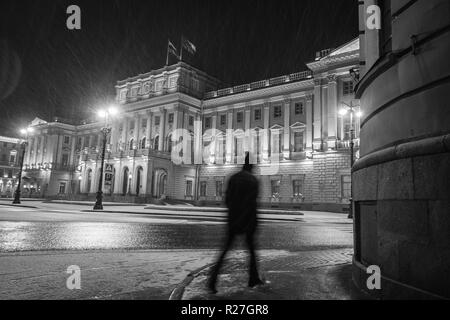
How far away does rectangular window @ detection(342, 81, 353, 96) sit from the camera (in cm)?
3772

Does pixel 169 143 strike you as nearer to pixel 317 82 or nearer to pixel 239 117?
pixel 239 117

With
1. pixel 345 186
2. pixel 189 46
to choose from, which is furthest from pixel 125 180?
pixel 345 186

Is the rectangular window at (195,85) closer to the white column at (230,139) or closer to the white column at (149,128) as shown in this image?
the white column at (149,128)

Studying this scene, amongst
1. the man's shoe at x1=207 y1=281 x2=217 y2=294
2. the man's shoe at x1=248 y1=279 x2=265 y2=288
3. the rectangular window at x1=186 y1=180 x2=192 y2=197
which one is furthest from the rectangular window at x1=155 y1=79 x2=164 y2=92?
the man's shoe at x1=207 y1=281 x2=217 y2=294

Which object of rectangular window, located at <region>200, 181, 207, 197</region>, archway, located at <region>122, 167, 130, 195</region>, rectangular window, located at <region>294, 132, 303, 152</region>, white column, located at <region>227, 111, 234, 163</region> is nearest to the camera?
rectangular window, located at <region>294, 132, 303, 152</region>

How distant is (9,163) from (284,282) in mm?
105496

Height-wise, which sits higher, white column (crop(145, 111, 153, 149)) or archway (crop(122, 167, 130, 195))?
white column (crop(145, 111, 153, 149))

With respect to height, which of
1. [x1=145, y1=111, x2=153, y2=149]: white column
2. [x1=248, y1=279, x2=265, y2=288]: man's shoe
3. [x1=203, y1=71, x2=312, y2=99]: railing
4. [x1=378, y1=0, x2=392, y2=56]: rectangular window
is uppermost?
[x1=203, y1=71, x2=312, y2=99]: railing

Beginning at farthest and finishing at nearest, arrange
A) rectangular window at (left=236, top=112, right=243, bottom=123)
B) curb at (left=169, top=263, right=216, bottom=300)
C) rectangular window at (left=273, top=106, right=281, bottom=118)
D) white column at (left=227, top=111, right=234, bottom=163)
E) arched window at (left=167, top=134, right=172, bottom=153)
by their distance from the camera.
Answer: arched window at (left=167, top=134, right=172, bottom=153)
rectangular window at (left=236, top=112, right=243, bottom=123)
white column at (left=227, top=111, right=234, bottom=163)
rectangular window at (left=273, top=106, right=281, bottom=118)
curb at (left=169, top=263, right=216, bottom=300)

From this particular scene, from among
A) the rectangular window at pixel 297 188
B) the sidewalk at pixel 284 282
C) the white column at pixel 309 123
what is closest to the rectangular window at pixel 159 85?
the white column at pixel 309 123

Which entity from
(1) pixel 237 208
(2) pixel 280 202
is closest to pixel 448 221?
(1) pixel 237 208

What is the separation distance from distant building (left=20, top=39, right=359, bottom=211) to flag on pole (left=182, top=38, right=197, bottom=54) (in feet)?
7.91

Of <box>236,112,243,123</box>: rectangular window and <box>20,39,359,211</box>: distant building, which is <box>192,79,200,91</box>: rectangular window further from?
<box>236,112,243,123</box>: rectangular window

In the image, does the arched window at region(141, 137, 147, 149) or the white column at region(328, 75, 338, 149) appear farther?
the arched window at region(141, 137, 147, 149)
